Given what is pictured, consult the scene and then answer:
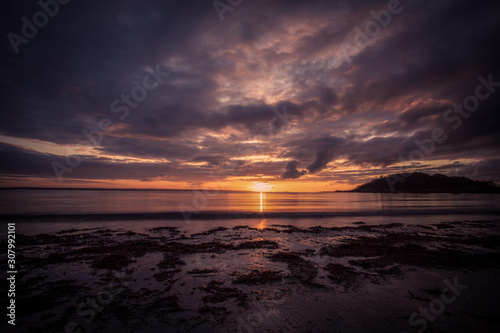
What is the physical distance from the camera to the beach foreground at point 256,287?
19.8 feet

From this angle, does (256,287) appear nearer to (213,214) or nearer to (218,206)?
(213,214)

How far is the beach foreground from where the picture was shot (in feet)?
19.8

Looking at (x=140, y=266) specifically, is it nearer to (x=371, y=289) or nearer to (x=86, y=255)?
(x=86, y=255)

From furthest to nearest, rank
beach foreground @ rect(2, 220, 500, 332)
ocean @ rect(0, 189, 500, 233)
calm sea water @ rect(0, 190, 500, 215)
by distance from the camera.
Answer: calm sea water @ rect(0, 190, 500, 215) → ocean @ rect(0, 189, 500, 233) → beach foreground @ rect(2, 220, 500, 332)

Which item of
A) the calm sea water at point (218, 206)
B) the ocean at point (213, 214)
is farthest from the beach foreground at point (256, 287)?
the calm sea water at point (218, 206)

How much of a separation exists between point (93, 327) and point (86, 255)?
813 cm

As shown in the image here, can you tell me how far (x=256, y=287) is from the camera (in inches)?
324

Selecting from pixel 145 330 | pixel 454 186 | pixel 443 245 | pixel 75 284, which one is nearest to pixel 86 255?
pixel 75 284

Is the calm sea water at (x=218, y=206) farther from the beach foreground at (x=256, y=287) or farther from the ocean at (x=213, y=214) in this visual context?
the beach foreground at (x=256, y=287)

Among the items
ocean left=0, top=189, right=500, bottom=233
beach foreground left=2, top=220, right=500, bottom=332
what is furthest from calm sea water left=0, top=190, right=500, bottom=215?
beach foreground left=2, top=220, right=500, bottom=332

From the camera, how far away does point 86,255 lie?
39.7ft

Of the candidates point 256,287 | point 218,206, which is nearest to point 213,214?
point 218,206

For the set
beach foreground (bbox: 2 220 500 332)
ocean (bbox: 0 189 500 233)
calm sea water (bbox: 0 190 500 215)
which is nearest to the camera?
beach foreground (bbox: 2 220 500 332)

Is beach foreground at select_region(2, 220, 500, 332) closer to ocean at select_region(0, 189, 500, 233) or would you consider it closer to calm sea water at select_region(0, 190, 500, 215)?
ocean at select_region(0, 189, 500, 233)
